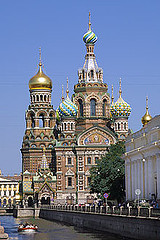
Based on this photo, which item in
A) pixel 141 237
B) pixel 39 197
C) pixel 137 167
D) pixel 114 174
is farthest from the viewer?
pixel 39 197

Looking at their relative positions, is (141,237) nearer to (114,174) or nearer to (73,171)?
(114,174)

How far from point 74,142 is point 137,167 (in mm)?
36951

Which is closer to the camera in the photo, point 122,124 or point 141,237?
point 141,237

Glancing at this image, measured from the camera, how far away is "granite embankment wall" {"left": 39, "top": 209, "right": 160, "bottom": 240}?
3316 cm

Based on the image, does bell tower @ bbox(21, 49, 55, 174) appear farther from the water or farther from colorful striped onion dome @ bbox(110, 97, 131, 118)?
the water

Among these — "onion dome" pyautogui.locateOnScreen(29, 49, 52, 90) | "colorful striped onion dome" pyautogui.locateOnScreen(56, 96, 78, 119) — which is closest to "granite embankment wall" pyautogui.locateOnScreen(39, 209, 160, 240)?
"colorful striped onion dome" pyautogui.locateOnScreen(56, 96, 78, 119)

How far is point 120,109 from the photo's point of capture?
89125 mm

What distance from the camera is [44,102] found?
9306 cm

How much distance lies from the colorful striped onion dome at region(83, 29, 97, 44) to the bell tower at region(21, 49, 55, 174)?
759 cm

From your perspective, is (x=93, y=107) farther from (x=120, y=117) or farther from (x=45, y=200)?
(x=45, y=200)

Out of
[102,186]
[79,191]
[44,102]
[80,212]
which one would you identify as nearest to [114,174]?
[102,186]

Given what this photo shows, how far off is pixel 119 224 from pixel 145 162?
31.4 ft

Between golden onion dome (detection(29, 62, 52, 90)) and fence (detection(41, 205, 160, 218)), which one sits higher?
golden onion dome (detection(29, 62, 52, 90))

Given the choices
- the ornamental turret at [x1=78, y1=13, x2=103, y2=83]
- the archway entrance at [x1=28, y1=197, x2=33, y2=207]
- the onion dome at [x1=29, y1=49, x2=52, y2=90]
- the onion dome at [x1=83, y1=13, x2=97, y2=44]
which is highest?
the onion dome at [x1=83, y1=13, x2=97, y2=44]
